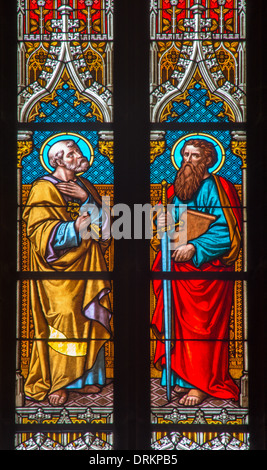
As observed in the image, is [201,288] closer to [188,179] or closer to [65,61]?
[188,179]

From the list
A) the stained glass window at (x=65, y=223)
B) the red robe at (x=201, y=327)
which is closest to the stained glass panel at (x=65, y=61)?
the stained glass window at (x=65, y=223)

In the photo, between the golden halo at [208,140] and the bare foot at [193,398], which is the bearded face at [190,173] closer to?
the golden halo at [208,140]

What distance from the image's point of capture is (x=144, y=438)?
709 centimetres

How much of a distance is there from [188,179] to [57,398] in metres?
1.97

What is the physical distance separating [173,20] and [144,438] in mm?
3332

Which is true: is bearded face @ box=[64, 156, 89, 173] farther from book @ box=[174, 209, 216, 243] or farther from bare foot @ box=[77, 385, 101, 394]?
bare foot @ box=[77, 385, 101, 394]

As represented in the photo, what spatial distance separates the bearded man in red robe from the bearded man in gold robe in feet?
1.48

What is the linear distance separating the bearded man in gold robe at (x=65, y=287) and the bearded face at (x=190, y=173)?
2.12 feet

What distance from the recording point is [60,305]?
7348mm

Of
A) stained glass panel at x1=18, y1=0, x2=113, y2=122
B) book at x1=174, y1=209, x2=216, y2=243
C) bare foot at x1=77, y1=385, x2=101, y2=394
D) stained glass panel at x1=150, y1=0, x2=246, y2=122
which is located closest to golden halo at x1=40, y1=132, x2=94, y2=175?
stained glass panel at x1=18, y1=0, x2=113, y2=122

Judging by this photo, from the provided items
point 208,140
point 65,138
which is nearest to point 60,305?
point 65,138
